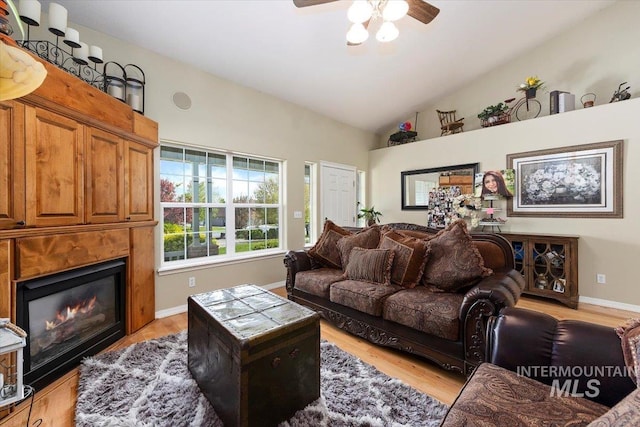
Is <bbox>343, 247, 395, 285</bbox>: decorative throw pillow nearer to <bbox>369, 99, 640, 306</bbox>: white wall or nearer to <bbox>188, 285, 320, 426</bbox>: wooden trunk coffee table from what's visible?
<bbox>188, 285, 320, 426</bbox>: wooden trunk coffee table

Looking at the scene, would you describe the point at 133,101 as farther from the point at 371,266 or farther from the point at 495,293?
the point at 495,293

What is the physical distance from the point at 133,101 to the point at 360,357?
3.18 meters

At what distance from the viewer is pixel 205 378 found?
169cm

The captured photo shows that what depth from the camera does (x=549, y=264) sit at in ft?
11.4

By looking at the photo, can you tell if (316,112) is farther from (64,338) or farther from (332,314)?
(64,338)

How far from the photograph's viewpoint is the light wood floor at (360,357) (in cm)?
162

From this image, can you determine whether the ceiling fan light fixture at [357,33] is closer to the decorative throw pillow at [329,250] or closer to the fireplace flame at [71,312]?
the decorative throw pillow at [329,250]

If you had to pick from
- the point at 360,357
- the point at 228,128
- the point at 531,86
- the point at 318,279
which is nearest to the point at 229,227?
the point at 228,128

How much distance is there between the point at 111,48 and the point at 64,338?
105 inches

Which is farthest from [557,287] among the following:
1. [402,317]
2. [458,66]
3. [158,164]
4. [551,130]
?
[158,164]

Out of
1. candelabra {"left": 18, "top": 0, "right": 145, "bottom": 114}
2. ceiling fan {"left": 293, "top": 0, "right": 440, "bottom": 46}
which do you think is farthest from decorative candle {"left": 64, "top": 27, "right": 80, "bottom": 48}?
ceiling fan {"left": 293, "top": 0, "right": 440, "bottom": 46}

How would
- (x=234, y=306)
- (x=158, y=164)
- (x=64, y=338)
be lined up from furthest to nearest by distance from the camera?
(x=158, y=164) < (x=64, y=338) < (x=234, y=306)

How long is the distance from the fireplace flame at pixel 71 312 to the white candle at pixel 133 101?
71.5 inches

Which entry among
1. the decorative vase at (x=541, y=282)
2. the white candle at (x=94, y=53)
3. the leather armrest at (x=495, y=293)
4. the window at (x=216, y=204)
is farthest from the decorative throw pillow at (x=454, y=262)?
the white candle at (x=94, y=53)
